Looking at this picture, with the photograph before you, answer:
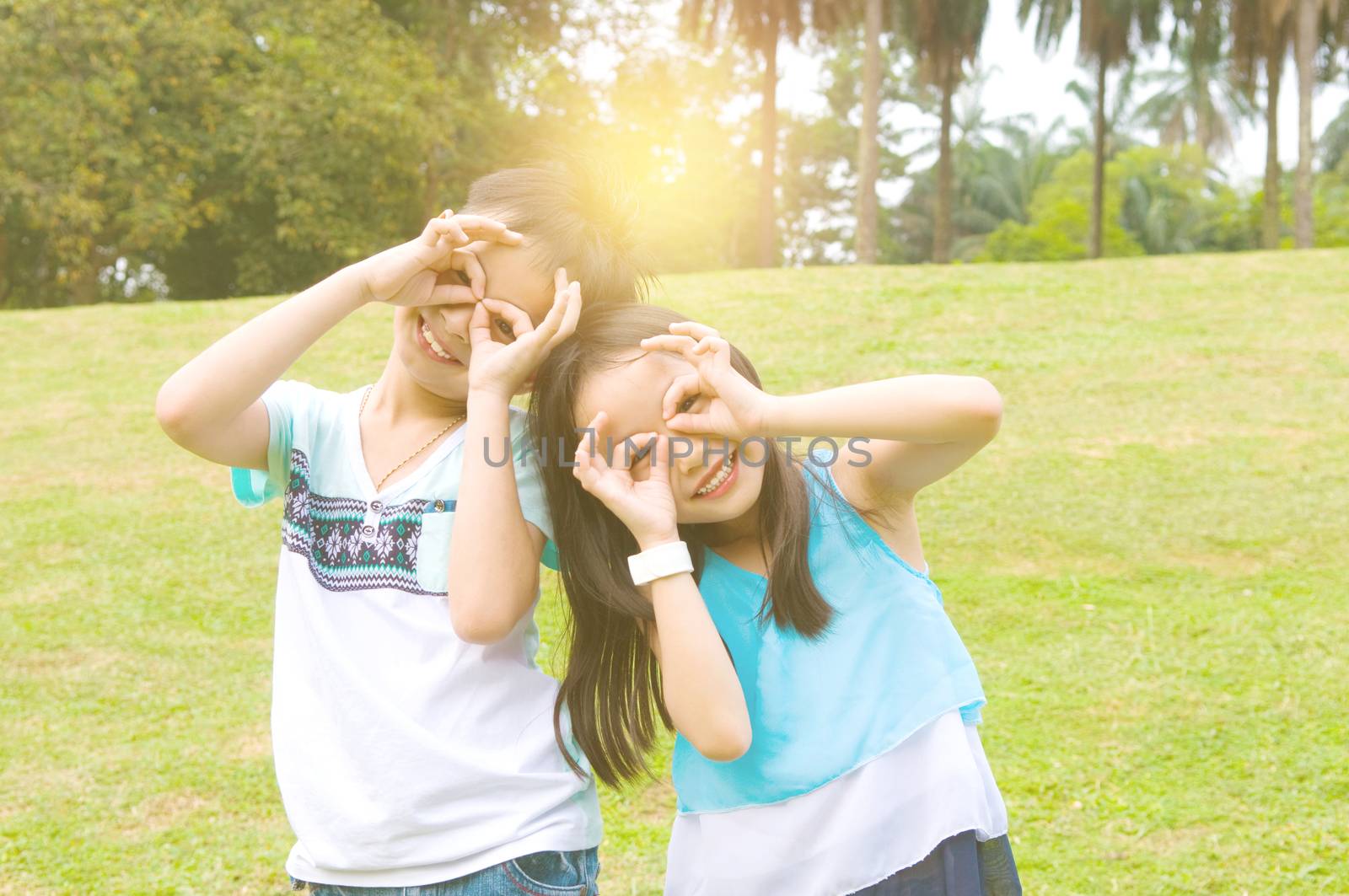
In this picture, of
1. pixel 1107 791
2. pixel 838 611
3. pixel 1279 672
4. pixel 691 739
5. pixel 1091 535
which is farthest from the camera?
pixel 1091 535

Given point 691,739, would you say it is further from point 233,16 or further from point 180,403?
point 233,16

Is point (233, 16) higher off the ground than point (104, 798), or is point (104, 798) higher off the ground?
point (233, 16)

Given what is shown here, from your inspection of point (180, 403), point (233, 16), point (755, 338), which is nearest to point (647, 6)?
point (233, 16)

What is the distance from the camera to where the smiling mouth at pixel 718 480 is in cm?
162

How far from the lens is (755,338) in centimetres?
1048

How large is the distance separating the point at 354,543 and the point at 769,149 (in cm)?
1780

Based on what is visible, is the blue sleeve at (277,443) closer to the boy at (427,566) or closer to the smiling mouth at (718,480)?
the boy at (427,566)

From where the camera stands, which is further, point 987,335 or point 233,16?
point 233,16

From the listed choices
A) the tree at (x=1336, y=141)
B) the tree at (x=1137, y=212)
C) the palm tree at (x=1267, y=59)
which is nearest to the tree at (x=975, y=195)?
the tree at (x=1137, y=212)

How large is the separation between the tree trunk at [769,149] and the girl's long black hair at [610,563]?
1721cm

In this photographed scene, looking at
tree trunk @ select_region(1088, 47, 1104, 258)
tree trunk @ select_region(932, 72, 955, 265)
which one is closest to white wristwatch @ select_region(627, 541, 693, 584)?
tree trunk @ select_region(932, 72, 955, 265)

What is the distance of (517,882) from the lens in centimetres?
162

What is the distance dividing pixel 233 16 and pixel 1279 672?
1972 centimetres

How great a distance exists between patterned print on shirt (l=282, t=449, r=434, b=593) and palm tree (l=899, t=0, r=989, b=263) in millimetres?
22426
